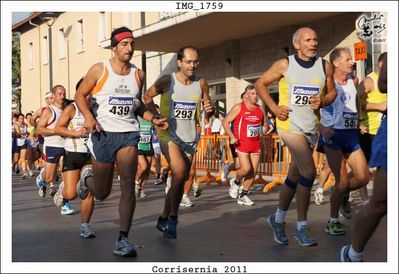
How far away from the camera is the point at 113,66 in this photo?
7.07 m

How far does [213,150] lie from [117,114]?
10.8 m

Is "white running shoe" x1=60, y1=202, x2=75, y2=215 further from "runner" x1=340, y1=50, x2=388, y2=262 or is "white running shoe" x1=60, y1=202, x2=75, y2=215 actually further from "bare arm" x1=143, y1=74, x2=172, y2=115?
"runner" x1=340, y1=50, x2=388, y2=262

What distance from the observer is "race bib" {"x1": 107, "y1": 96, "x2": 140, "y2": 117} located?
705 centimetres

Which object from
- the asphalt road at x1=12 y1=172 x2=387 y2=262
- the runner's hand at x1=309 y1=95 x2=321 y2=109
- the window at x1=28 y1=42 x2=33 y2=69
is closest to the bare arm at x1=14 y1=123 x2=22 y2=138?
the asphalt road at x1=12 y1=172 x2=387 y2=262

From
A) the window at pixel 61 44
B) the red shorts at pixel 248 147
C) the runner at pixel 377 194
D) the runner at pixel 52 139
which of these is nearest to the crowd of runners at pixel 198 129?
the runner at pixel 377 194

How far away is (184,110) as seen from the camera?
830 centimetres

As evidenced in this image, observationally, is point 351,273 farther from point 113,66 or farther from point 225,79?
point 225,79

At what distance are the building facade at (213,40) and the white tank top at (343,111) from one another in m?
4.94

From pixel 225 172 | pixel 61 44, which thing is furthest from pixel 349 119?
pixel 61 44

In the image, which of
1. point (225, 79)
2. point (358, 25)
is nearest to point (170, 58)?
point (225, 79)

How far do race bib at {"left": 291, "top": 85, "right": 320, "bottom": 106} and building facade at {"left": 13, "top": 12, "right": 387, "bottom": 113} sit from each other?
624cm

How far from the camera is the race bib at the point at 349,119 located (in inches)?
326

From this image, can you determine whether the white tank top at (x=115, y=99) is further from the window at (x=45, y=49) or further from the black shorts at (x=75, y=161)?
the window at (x=45, y=49)

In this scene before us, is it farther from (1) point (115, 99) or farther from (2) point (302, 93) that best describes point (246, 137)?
(1) point (115, 99)
